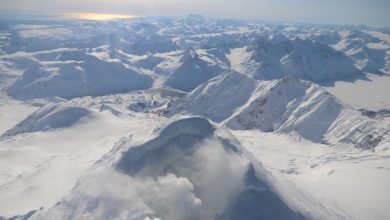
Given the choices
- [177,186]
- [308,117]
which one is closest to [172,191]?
[177,186]

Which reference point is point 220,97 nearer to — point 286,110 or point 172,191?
point 286,110

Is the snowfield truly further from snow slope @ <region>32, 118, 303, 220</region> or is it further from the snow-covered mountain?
the snow-covered mountain

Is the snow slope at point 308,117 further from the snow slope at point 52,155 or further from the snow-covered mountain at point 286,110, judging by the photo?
the snow slope at point 52,155

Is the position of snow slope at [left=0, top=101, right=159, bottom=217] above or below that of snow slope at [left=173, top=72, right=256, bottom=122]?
above

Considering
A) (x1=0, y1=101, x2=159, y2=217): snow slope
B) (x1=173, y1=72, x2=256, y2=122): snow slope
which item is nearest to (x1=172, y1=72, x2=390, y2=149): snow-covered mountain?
(x1=173, y1=72, x2=256, y2=122): snow slope

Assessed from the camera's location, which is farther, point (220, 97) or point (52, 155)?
point (220, 97)

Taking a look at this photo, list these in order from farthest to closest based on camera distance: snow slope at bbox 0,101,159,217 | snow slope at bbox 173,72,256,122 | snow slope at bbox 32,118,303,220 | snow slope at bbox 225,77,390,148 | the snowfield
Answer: snow slope at bbox 173,72,256,122 → snow slope at bbox 225,77,390,148 → snow slope at bbox 0,101,159,217 → the snowfield → snow slope at bbox 32,118,303,220

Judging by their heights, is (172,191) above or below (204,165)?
below

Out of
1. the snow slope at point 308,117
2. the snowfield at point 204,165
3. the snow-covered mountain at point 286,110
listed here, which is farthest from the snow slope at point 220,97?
the snowfield at point 204,165

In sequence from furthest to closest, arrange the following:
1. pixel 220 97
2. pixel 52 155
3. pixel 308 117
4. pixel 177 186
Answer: pixel 220 97 → pixel 308 117 → pixel 52 155 → pixel 177 186

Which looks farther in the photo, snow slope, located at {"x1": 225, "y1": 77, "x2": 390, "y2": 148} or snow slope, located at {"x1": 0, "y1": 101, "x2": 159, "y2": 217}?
snow slope, located at {"x1": 225, "y1": 77, "x2": 390, "y2": 148}

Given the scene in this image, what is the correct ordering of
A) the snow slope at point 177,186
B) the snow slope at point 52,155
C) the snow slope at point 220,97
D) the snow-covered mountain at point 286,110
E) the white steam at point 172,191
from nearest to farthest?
the white steam at point 172,191
the snow slope at point 177,186
the snow slope at point 52,155
the snow-covered mountain at point 286,110
the snow slope at point 220,97

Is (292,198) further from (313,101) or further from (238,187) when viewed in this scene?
(313,101)
